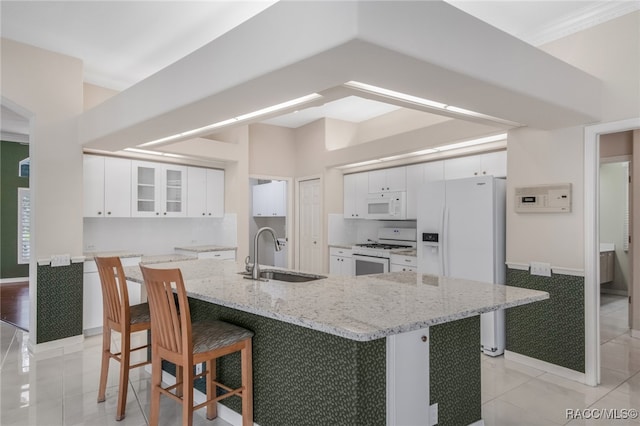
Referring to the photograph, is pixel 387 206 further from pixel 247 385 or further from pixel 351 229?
pixel 247 385

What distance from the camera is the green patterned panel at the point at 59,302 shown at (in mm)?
3881

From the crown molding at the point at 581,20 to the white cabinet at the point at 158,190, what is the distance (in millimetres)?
4422

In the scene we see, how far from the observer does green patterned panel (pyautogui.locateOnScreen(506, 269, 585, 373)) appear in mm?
3170

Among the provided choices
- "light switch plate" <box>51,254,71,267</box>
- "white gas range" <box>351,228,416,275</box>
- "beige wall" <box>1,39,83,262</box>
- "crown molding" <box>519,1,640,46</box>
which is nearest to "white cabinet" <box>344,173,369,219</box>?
"white gas range" <box>351,228,416,275</box>

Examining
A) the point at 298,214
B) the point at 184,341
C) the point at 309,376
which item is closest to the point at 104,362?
the point at 184,341

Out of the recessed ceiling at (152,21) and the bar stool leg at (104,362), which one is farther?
the recessed ceiling at (152,21)

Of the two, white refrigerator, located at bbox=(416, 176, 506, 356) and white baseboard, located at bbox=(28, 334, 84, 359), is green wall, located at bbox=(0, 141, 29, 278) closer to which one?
white baseboard, located at bbox=(28, 334, 84, 359)

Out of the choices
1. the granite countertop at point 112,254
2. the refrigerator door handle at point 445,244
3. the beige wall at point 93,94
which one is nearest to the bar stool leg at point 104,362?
the granite countertop at point 112,254

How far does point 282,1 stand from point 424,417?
89.2 inches

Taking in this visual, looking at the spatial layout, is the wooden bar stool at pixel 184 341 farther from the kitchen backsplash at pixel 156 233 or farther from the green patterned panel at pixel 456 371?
the kitchen backsplash at pixel 156 233

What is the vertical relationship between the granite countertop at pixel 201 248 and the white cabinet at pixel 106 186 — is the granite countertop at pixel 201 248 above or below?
below

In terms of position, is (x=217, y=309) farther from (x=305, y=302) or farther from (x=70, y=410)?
(x=70, y=410)

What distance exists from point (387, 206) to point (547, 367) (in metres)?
2.70

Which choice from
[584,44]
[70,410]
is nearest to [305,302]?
[70,410]
